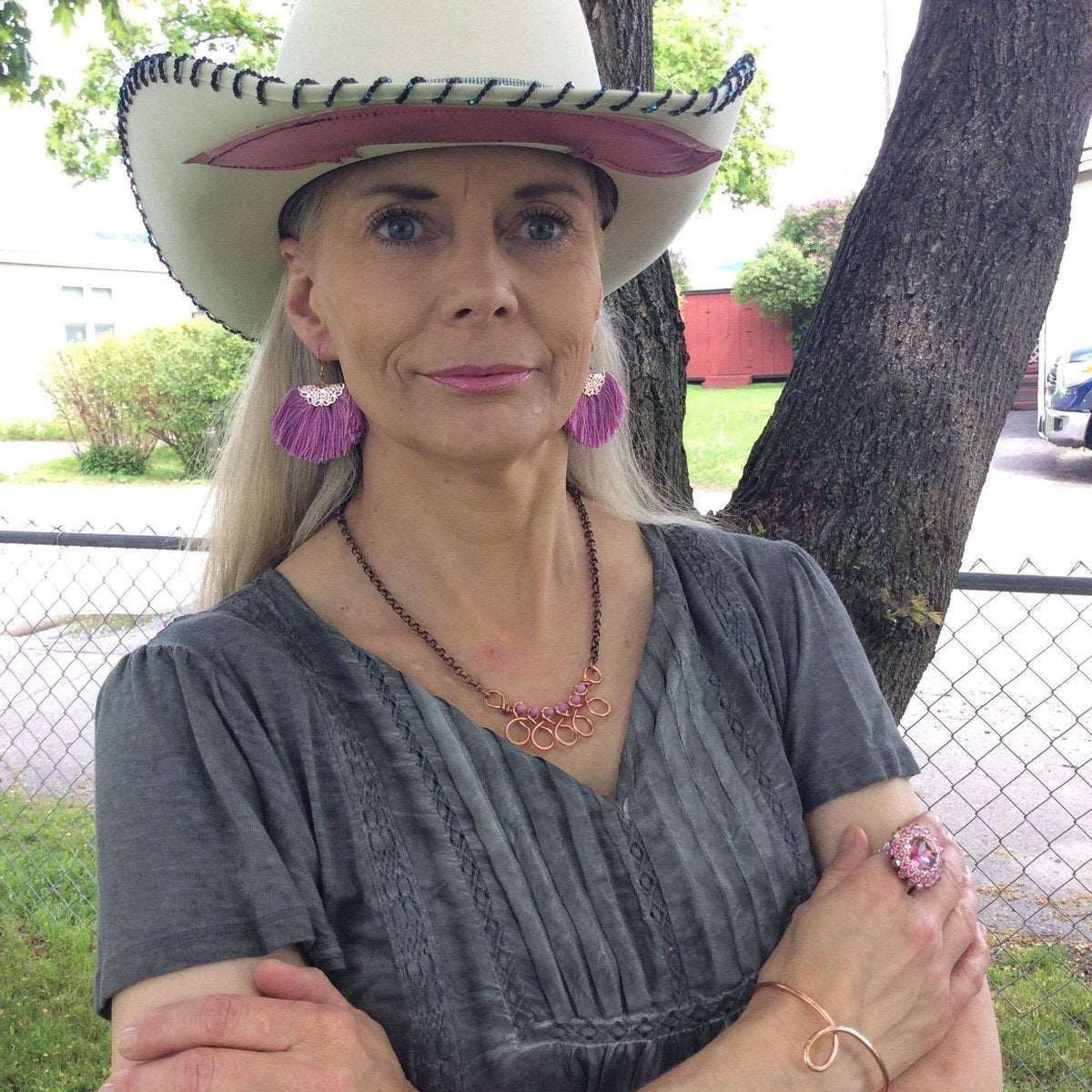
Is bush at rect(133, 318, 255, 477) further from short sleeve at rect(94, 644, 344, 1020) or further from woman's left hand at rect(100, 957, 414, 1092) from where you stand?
woman's left hand at rect(100, 957, 414, 1092)

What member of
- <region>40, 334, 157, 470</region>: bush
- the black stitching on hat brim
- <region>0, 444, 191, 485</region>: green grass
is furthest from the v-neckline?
<region>40, 334, 157, 470</region>: bush

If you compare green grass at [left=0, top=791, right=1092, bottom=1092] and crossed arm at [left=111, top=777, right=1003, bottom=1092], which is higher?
crossed arm at [left=111, top=777, right=1003, bottom=1092]

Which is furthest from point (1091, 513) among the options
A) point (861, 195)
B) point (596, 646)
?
point (596, 646)

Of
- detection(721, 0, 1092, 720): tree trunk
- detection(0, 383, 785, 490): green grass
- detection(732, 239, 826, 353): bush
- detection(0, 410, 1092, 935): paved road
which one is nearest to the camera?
detection(721, 0, 1092, 720): tree trunk

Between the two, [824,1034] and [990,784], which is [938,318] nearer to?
[824,1034]

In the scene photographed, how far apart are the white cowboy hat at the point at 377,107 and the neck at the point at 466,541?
41 cm

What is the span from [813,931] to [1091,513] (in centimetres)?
1236

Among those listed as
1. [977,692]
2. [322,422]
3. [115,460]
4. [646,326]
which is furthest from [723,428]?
[322,422]

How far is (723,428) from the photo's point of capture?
18703mm

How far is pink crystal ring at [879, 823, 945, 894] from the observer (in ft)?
5.01

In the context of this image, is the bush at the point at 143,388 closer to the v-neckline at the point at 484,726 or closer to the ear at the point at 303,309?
the ear at the point at 303,309

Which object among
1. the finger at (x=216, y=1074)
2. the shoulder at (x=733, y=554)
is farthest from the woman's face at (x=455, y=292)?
the finger at (x=216, y=1074)

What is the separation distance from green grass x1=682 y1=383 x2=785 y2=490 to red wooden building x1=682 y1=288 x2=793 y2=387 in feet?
1.59

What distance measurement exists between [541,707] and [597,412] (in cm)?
51
